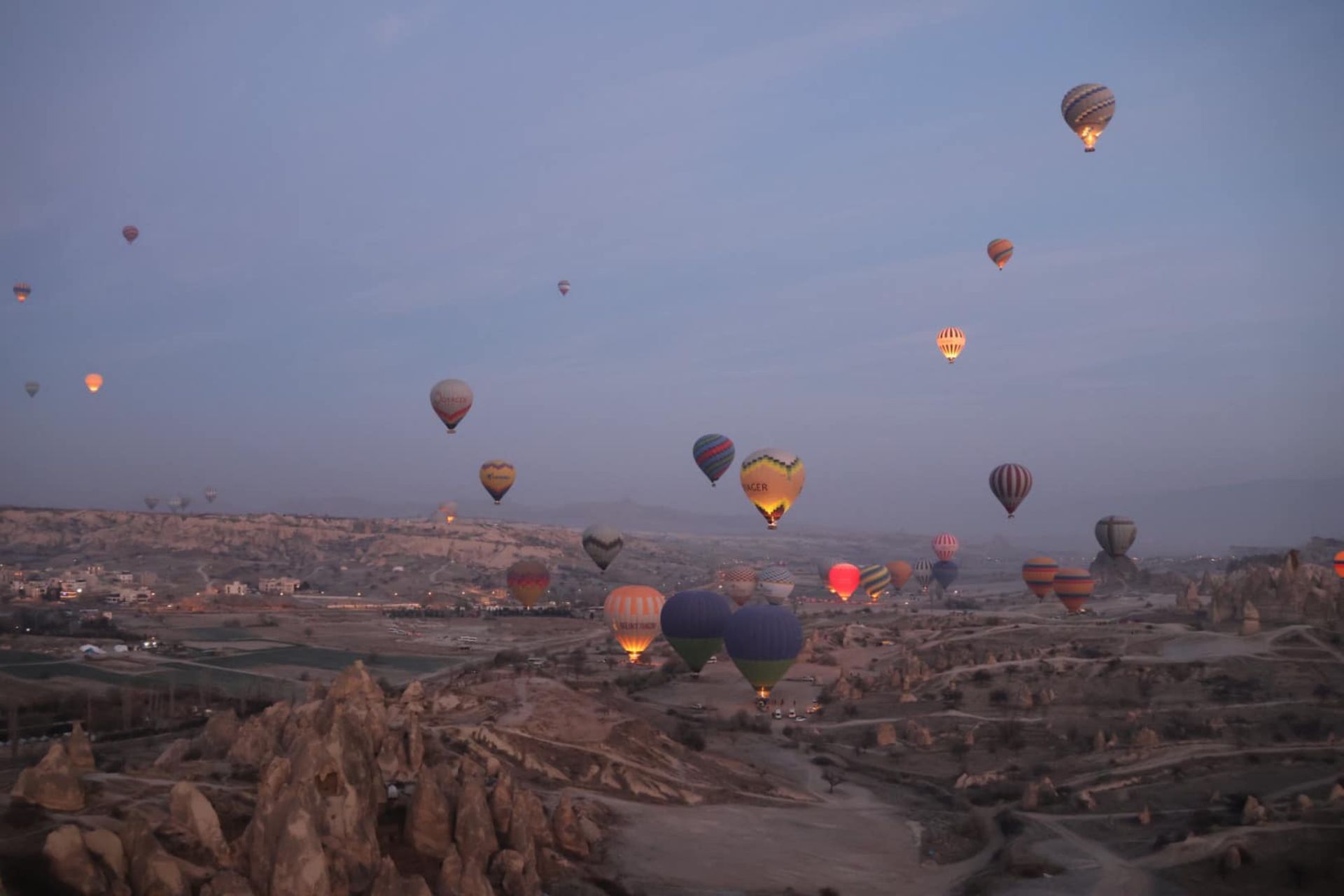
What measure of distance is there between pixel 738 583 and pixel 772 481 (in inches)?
1307

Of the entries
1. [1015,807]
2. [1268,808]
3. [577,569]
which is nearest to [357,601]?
[577,569]

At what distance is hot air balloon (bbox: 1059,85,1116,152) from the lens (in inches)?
1874

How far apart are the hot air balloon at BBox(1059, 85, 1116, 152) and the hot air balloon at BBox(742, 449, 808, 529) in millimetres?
20396

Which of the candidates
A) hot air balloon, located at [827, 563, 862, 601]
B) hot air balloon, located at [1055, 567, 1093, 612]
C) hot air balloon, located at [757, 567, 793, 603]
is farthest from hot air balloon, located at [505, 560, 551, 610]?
hot air balloon, located at [1055, 567, 1093, 612]

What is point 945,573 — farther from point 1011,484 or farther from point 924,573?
point 1011,484

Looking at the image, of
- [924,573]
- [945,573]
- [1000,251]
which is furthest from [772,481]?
[924,573]

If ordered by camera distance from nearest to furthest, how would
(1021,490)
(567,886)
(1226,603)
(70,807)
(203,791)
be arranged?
(70,807)
(203,791)
(567,886)
(1226,603)
(1021,490)

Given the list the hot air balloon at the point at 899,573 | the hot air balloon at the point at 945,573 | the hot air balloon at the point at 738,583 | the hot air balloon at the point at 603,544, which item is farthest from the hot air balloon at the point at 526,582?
the hot air balloon at the point at 899,573

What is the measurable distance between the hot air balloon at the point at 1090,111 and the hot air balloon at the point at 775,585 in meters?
52.3

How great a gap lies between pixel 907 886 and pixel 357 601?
89609mm

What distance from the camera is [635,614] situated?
5416cm

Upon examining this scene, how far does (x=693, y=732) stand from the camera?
3603cm

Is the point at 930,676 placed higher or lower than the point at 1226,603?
lower

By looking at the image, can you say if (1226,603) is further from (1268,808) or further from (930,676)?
(1268,808)
